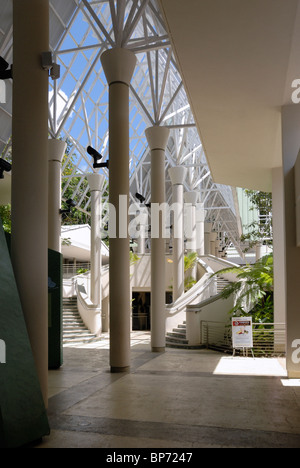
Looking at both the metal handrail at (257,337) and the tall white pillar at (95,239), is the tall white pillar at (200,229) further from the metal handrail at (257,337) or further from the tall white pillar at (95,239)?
the metal handrail at (257,337)

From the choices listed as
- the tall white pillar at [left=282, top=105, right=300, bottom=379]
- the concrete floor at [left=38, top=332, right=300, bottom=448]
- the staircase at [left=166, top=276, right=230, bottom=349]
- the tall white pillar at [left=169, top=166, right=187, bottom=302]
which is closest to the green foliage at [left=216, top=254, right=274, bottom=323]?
the staircase at [left=166, top=276, right=230, bottom=349]

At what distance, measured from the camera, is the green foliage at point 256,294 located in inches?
653

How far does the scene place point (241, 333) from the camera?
47.0ft

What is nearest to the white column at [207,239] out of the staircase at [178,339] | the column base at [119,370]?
the staircase at [178,339]

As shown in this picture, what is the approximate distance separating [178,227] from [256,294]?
7.78 m

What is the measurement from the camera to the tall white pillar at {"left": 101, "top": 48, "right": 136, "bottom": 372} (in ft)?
40.2

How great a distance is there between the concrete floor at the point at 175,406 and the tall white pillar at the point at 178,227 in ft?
31.8

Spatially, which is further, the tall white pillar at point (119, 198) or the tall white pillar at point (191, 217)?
the tall white pillar at point (191, 217)

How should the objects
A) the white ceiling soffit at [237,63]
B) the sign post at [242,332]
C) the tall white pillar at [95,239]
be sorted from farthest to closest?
the tall white pillar at [95,239], the sign post at [242,332], the white ceiling soffit at [237,63]

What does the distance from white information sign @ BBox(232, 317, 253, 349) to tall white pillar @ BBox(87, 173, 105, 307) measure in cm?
1087

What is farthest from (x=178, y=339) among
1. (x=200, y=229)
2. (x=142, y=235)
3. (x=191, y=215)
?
(x=200, y=229)
